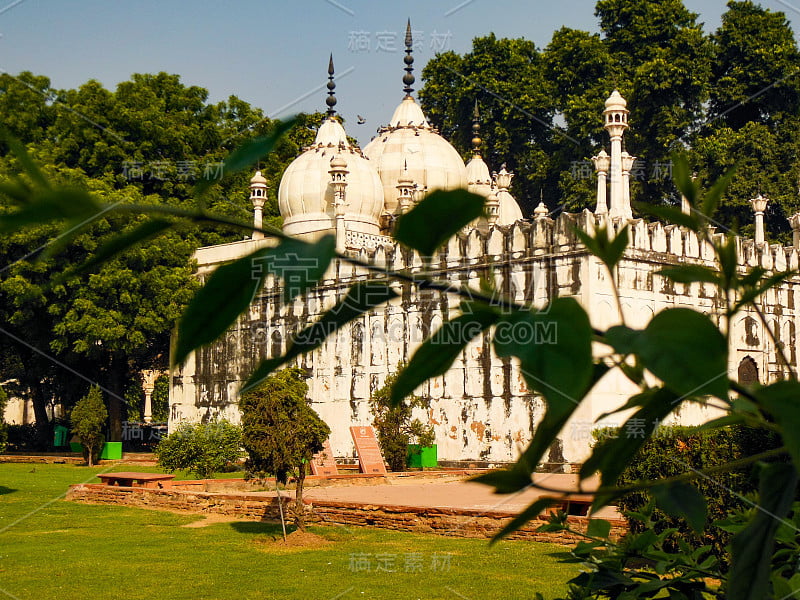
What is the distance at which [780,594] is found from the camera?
Result: 1.14 meters

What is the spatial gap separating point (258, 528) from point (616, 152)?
8708mm

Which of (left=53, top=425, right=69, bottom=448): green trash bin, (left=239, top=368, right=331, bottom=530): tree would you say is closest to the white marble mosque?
(left=239, top=368, right=331, bottom=530): tree

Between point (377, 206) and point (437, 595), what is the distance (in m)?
16.9

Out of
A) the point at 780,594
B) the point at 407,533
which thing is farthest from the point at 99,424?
the point at 780,594

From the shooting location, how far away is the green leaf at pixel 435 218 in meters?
0.51

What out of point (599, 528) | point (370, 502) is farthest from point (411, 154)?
point (599, 528)

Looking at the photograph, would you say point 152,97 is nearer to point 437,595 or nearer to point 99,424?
point 99,424

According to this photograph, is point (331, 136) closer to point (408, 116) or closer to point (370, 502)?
point (408, 116)

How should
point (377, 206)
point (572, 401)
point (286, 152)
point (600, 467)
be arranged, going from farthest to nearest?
point (286, 152), point (377, 206), point (600, 467), point (572, 401)

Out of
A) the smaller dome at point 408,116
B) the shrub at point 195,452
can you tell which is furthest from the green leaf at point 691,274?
the smaller dome at point 408,116

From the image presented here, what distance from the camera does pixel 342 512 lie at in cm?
999

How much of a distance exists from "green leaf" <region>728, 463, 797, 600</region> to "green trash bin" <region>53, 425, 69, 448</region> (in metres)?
26.5

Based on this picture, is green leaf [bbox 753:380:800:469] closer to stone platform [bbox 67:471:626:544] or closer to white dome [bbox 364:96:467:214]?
stone platform [bbox 67:471:626:544]

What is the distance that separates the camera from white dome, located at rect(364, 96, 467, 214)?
2395cm
